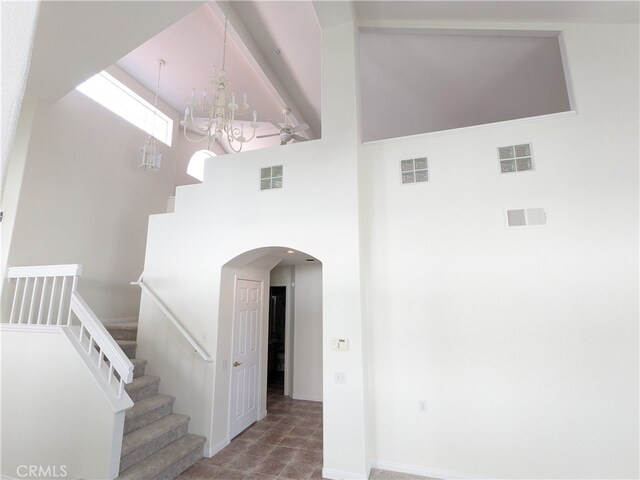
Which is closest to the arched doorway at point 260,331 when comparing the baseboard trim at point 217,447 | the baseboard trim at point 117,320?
the baseboard trim at point 217,447

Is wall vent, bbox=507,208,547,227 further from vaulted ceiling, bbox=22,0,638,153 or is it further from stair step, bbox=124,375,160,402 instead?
stair step, bbox=124,375,160,402

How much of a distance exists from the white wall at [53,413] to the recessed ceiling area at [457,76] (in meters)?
4.30

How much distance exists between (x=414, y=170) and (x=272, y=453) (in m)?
3.72

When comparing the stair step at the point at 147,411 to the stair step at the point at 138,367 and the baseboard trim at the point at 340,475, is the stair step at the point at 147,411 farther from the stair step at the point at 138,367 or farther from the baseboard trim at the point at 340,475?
the baseboard trim at the point at 340,475

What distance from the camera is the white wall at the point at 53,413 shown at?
2814mm

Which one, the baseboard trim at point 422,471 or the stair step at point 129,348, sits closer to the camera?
the baseboard trim at point 422,471

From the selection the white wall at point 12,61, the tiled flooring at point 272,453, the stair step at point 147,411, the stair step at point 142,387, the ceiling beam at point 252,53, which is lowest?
the tiled flooring at point 272,453

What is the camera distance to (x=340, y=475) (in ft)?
10.8

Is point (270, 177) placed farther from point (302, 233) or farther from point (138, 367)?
point (138, 367)

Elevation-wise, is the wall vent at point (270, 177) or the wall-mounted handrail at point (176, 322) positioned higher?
the wall vent at point (270, 177)

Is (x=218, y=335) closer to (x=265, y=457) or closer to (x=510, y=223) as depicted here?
(x=265, y=457)

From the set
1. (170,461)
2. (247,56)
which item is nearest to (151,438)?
(170,461)

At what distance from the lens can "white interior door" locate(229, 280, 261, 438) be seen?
4.36 meters

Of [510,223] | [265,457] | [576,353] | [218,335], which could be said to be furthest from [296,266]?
[576,353]
